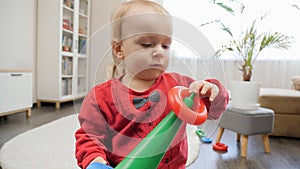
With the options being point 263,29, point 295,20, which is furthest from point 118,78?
point 295,20

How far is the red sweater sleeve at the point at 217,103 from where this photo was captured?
1.50 ft

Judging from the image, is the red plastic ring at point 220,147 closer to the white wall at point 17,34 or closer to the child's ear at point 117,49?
the child's ear at point 117,49

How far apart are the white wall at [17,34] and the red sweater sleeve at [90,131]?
2269mm

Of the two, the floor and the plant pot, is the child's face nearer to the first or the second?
the floor

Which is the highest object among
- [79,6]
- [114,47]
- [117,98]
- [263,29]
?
[79,6]

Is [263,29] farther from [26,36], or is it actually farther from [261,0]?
[26,36]

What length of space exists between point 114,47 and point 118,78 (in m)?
0.09

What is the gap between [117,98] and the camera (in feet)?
1.69

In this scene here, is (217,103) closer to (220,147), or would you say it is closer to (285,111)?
(220,147)

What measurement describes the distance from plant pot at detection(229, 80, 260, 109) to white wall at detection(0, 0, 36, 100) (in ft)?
6.97

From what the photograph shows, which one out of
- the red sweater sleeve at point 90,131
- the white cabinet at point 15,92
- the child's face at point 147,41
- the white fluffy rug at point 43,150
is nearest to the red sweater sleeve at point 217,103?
the child's face at point 147,41

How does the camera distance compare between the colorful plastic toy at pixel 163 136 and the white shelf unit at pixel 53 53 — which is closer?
Result: the colorful plastic toy at pixel 163 136

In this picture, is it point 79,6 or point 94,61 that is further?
point 79,6

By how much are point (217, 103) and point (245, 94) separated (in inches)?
45.6
